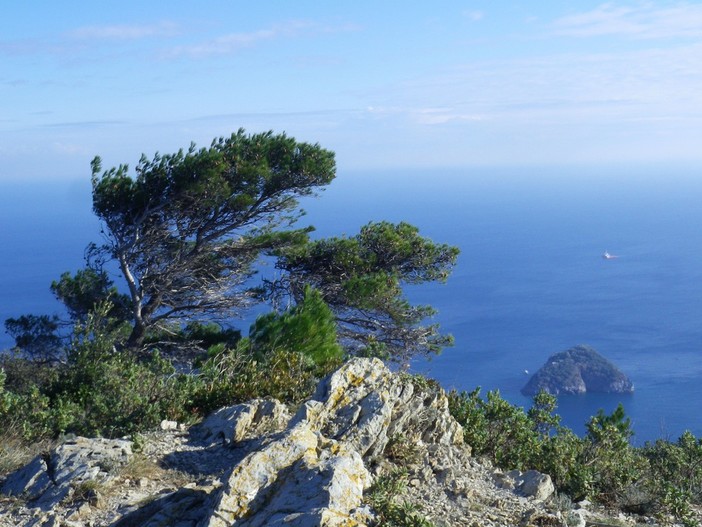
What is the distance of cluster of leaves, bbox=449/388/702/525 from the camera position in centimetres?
648

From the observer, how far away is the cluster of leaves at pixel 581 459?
6.48 m

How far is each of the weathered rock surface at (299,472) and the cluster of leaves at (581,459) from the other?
704 millimetres

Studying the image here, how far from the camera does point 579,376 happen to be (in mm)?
65250

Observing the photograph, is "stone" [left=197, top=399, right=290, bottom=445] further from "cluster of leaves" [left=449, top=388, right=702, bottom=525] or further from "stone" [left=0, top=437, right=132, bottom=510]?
"cluster of leaves" [left=449, top=388, right=702, bottom=525]

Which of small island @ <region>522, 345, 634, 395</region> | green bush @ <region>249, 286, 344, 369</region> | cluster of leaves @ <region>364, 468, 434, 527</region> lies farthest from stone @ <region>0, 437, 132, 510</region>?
small island @ <region>522, 345, 634, 395</region>

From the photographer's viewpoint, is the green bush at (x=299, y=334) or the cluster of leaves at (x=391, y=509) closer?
the cluster of leaves at (x=391, y=509)

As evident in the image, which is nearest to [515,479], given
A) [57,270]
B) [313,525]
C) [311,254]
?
[313,525]

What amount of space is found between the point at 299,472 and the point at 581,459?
14.3 feet

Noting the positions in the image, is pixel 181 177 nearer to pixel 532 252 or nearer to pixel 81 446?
pixel 81 446

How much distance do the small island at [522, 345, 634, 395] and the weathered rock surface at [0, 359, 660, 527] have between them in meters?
57.0

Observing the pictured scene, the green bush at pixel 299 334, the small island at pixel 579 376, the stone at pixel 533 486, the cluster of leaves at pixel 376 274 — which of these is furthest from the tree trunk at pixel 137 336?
the small island at pixel 579 376

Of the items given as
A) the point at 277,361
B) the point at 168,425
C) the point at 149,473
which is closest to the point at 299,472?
the point at 149,473

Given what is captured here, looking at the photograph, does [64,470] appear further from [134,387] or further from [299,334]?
[299,334]

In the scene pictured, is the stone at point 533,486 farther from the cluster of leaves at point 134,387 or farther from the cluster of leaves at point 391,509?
the cluster of leaves at point 134,387
